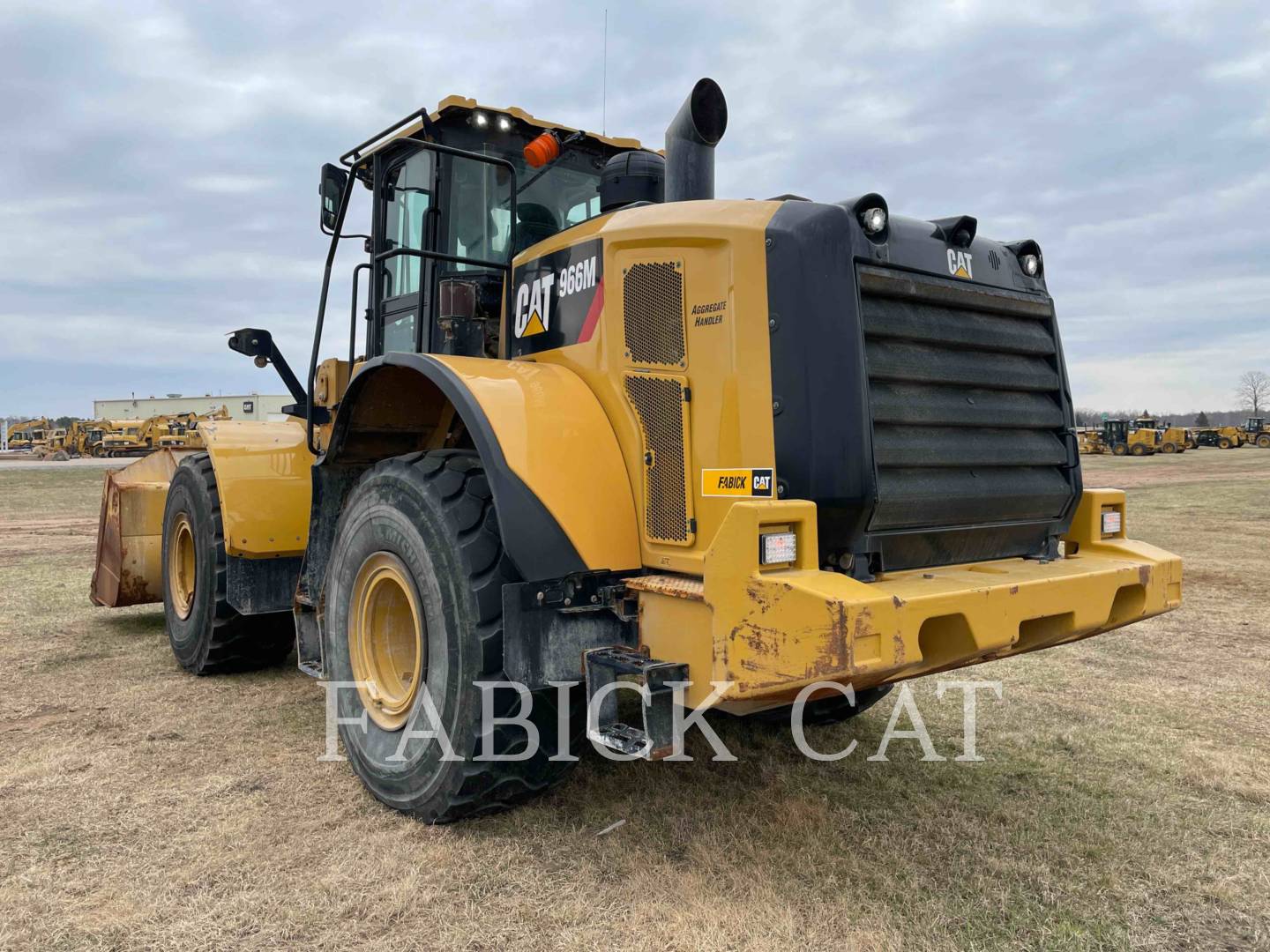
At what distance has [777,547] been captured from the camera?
2787mm

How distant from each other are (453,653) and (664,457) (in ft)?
3.31

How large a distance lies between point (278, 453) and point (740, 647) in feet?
12.1

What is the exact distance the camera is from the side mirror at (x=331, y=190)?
477 centimetres

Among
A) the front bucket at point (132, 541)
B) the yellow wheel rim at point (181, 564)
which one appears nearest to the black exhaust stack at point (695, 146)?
the yellow wheel rim at point (181, 564)

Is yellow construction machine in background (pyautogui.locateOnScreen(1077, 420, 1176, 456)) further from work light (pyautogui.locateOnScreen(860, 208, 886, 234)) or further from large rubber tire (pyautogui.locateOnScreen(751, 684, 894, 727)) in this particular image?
work light (pyautogui.locateOnScreen(860, 208, 886, 234))

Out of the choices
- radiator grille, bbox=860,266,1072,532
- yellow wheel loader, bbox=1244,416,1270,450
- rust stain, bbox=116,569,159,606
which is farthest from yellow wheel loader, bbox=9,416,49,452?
yellow wheel loader, bbox=1244,416,1270,450

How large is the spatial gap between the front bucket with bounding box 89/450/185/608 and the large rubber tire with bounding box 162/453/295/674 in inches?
30.4

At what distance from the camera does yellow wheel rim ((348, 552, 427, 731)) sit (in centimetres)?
390

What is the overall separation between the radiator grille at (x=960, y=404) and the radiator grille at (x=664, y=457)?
63cm

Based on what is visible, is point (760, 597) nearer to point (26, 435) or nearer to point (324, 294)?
point (324, 294)

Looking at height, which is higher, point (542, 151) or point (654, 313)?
point (542, 151)

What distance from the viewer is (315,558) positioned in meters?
4.71

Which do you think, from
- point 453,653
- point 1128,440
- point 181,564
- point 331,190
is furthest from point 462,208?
point 1128,440

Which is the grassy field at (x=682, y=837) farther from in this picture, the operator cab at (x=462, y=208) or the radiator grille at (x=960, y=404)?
the operator cab at (x=462, y=208)
